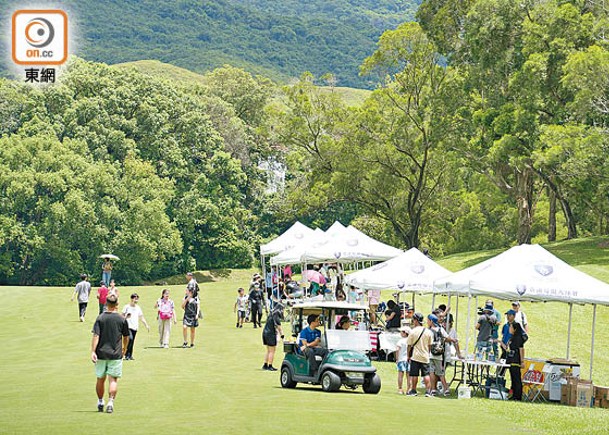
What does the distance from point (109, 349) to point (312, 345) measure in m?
5.50

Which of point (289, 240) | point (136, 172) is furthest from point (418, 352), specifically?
point (136, 172)

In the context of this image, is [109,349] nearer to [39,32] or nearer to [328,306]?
[328,306]

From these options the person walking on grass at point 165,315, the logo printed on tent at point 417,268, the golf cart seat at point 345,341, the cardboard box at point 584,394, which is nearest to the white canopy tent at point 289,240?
the logo printed on tent at point 417,268

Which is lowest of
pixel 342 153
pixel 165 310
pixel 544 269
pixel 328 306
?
pixel 165 310

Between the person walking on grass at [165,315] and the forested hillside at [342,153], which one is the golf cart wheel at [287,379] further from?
the forested hillside at [342,153]

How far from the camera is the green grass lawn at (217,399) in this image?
45.3 ft

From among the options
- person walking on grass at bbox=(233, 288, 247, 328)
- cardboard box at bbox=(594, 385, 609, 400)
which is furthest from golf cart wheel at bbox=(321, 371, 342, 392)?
Result: person walking on grass at bbox=(233, 288, 247, 328)

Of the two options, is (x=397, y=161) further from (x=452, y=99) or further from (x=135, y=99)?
(x=135, y=99)

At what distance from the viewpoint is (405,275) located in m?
27.7

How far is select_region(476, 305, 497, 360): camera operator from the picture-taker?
70.6 feet

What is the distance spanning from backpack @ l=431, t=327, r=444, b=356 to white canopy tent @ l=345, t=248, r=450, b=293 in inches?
273

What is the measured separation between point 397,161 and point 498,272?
137 feet

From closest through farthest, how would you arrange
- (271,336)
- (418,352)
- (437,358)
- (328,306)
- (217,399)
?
1. (217,399)
2. (418,352)
3. (437,358)
4. (328,306)
5. (271,336)

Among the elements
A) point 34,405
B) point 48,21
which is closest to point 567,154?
point 48,21
